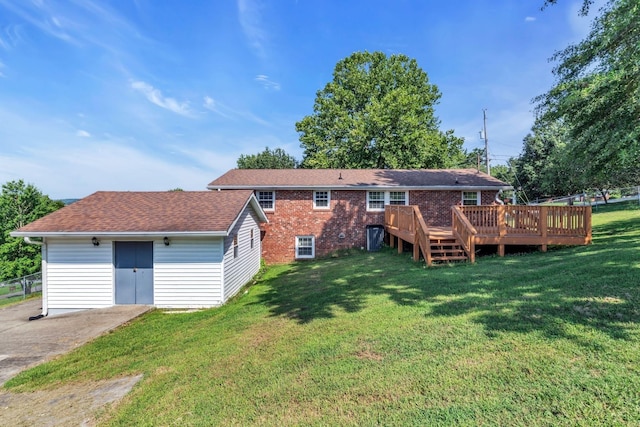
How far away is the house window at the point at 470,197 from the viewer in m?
15.2

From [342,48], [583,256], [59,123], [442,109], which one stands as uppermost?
[342,48]

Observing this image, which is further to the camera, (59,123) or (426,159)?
(426,159)

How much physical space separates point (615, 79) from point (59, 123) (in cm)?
2202

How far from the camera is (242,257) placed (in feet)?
38.0

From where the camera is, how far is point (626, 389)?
263 cm

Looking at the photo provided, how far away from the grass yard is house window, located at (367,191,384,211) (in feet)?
27.7

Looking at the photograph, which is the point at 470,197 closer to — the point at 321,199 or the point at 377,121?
the point at 321,199

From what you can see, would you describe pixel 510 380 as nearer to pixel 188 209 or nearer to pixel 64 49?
pixel 188 209

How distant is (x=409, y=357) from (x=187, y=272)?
25.0ft

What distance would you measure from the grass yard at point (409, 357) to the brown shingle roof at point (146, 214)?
123 inches

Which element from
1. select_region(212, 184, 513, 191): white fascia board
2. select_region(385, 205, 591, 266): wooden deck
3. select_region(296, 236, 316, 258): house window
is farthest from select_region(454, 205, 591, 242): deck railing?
select_region(296, 236, 316, 258): house window

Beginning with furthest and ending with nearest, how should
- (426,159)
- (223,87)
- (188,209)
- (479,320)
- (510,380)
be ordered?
(426,159) → (223,87) → (188,209) → (479,320) → (510,380)

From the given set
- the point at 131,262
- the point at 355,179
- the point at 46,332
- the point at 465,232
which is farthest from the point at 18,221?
the point at 465,232

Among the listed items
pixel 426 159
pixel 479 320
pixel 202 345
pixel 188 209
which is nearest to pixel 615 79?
pixel 479 320
